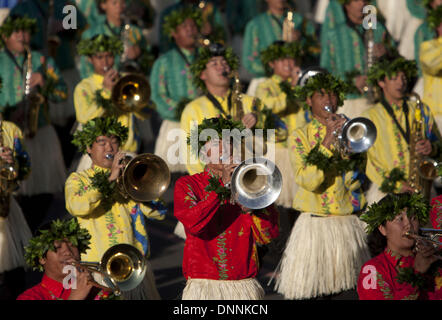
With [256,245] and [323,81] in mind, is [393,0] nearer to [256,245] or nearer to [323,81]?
[323,81]

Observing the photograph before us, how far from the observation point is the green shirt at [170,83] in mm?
10672

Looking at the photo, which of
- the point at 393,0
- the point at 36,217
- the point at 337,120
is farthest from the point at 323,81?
the point at 393,0

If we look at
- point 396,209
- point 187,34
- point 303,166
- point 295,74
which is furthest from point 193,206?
point 187,34

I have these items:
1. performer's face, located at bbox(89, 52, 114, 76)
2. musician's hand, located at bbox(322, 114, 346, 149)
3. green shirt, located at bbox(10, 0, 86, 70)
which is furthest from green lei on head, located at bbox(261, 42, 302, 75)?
green shirt, located at bbox(10, 0, 86, 70)

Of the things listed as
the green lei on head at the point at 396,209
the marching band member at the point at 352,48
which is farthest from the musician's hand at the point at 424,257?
the marching band member at the point at 352,48

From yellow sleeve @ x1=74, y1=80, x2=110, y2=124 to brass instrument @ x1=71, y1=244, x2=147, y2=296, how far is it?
3.27 metres

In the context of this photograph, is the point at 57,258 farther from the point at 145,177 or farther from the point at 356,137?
the point at 356,137

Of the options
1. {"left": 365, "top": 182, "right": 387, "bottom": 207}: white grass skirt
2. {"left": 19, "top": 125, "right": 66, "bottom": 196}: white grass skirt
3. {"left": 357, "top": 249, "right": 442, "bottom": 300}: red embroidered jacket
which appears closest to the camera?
{"left": 357, "top": 249, "right": 442, "bottom": 300}: red embroidered jacket

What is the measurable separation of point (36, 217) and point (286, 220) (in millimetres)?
2388

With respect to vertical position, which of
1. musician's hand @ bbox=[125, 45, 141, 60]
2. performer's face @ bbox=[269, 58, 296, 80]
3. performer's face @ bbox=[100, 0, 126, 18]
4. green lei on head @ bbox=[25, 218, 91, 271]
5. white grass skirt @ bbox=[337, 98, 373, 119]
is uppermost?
performer's face @ bbox=[100, 0, 126, 18]

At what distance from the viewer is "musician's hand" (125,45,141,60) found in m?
11.5

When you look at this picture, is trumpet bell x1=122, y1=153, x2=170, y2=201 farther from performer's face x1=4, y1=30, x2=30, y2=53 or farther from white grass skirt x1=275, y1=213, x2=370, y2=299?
performer's face x1=4, y1=30, x2=30, y2=53

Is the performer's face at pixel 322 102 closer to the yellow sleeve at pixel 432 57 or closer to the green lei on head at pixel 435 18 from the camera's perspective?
the yellow sleeve at pixel 432 57

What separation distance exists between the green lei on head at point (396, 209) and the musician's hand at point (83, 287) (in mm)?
1778
